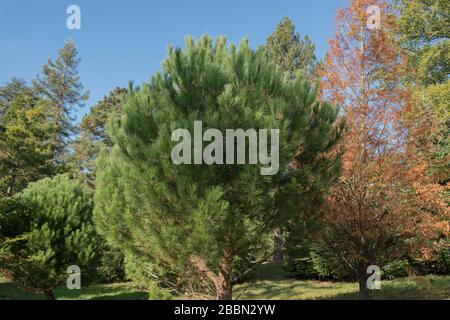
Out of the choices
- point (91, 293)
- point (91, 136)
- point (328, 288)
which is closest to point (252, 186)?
point (328, 288)

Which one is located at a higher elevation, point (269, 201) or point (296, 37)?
point (296, 37)

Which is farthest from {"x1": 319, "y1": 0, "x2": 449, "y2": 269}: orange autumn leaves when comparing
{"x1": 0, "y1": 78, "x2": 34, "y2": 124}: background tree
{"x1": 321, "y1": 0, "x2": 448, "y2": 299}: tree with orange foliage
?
{"x1": 0, "y1": 78, "x2": 34, "y2": 124}: background tree

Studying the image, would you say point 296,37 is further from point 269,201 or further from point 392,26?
point 269,201

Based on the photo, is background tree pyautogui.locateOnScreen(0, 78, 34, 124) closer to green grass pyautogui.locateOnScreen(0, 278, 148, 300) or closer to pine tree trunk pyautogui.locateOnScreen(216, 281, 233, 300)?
green grass pyautogui.locateOnScreen(0, 278, 148, 300)

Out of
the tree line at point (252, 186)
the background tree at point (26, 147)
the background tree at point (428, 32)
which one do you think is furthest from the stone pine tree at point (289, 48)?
the background tree at point (26, 147)

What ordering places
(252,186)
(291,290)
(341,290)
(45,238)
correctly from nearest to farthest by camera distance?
(252,186) → (45,238) → (341,290) → (291,290)

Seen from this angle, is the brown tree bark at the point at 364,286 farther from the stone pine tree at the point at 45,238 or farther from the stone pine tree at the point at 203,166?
the stone pine tree at the point at 45,238

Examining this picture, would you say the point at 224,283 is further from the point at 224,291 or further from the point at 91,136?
the point at 91,136

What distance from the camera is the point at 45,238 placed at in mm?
10008

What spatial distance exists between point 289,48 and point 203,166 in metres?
19.6

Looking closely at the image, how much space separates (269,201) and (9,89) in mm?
42866

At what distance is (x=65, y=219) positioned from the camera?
10.7 meters

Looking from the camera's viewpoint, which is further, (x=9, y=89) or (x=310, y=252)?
(x=9, y=89)
